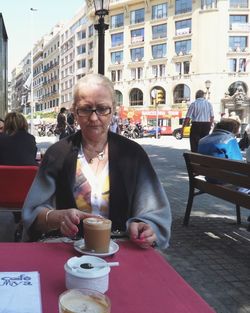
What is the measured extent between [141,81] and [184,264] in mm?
61104

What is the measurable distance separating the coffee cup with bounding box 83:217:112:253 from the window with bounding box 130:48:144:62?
64656 millimetres

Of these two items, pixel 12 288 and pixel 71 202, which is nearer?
pixel 12 288

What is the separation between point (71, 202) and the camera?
2.24 m

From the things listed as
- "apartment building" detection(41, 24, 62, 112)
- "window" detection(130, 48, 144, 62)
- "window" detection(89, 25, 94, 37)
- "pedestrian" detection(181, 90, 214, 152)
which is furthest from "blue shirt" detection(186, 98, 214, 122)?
"apartment building" detection(41, 24, 62, 112)

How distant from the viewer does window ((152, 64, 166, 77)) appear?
61.6m

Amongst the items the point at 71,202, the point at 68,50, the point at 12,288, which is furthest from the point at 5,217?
the point at 68,50

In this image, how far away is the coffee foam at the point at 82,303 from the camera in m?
1.08

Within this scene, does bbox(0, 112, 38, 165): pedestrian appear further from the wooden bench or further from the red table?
the red table

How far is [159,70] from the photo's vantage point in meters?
62.1

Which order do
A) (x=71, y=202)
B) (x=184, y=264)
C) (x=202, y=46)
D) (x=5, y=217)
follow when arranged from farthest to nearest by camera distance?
(x=202, y=46) → (x=5, y=217) → (x=184, y=264) → (x=71, y=202)

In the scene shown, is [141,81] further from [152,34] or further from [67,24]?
[67,24]

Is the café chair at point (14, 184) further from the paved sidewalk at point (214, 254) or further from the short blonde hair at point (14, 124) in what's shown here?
the paved sidewalk at point (214, 254)

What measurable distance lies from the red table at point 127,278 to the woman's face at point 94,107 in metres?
0.72

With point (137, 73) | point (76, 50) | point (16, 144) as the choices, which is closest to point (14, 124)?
point (16, 144)
